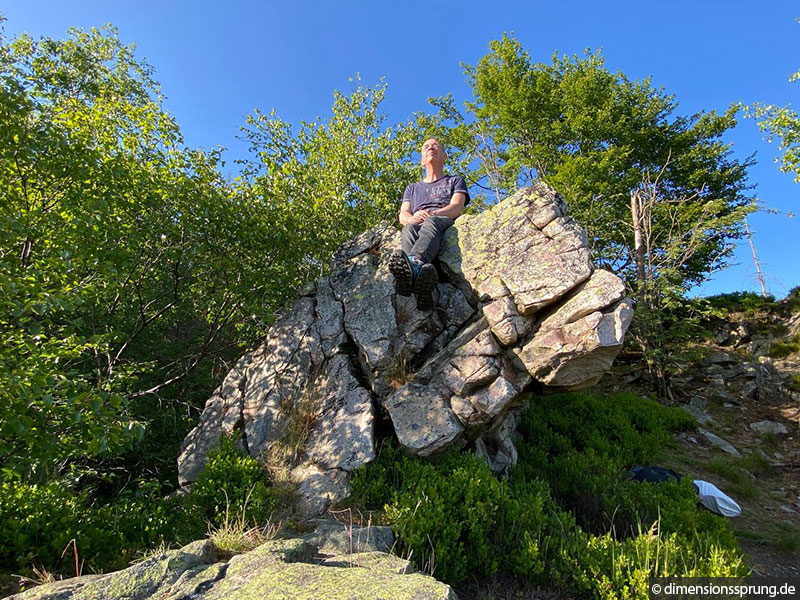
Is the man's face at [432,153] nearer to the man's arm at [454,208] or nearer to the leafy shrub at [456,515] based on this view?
the man's arm at [454,208]

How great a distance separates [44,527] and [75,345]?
1.82m

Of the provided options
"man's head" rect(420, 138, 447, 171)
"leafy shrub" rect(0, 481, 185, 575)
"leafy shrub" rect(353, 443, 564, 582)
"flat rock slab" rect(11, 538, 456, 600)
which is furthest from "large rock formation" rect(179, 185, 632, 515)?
"flat rock slab" rect(11, 538, 456, 600)

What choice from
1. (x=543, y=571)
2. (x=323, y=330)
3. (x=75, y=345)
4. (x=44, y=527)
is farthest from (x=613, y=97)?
(x=44, y=527)

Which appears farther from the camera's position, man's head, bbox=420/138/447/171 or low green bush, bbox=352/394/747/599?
man's head, bbox=420/138/447/171

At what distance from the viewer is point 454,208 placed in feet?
20.8

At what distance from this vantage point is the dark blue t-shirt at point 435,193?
650 cm

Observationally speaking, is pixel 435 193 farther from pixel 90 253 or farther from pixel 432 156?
pixel 90 253

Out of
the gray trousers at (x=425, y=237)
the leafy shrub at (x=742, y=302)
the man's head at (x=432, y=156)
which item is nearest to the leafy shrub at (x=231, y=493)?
the gray trousers at (x=425, y=237)

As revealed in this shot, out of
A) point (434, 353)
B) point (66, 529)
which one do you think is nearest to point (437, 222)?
point (434, 353)

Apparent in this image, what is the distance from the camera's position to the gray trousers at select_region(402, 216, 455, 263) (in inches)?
217

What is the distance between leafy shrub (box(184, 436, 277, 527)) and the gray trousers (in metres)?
3.53

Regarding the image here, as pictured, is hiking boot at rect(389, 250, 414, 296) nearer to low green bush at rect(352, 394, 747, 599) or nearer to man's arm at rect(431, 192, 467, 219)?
man's arm at rect(431, 192, 467, 219)

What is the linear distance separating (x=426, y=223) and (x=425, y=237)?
334 mm

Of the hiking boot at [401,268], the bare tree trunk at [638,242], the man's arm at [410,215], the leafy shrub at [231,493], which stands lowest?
the leafy shrub at [231,493]
